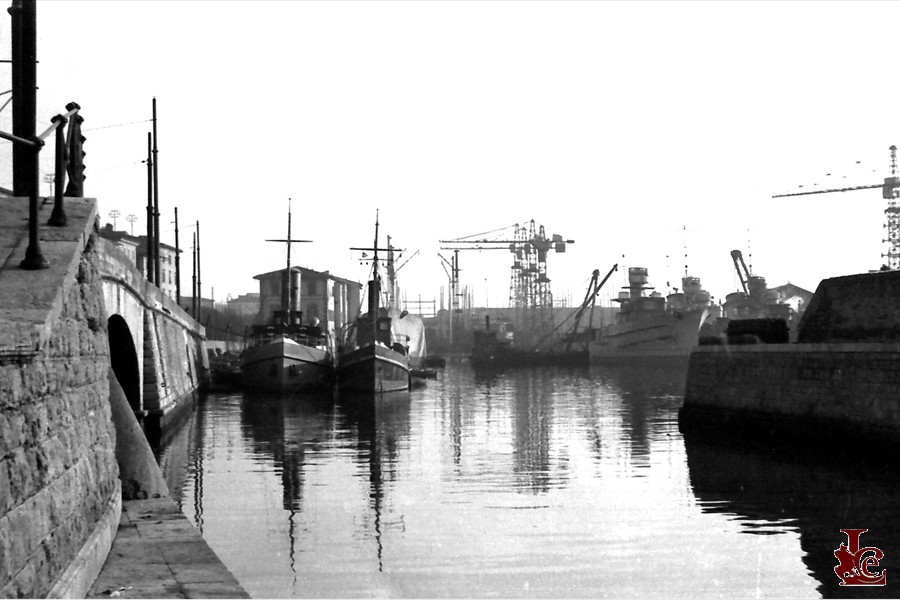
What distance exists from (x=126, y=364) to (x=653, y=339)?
6453 centimetres

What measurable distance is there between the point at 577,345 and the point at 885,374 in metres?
80.7

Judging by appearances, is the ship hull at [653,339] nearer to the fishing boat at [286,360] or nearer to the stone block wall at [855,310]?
the fishing boat at [286,360]

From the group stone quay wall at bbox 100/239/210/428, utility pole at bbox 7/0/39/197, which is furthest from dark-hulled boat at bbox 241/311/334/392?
utility pole at bbox 7/0/39/197

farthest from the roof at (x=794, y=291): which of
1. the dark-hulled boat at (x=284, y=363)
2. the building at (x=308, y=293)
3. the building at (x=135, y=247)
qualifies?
the dark-hulled boat at (x=284, y=363)

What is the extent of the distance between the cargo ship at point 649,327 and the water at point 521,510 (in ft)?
183

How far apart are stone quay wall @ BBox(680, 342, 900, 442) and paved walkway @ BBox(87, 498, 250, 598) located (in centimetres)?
1261

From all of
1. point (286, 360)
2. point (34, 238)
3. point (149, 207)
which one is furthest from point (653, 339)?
point (34, 238)

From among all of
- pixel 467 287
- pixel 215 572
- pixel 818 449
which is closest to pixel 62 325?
pixel 215 572

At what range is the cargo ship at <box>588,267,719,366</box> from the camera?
7819 cm

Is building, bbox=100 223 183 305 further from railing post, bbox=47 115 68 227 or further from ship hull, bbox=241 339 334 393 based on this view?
railing post, bbox=47 115 68 227

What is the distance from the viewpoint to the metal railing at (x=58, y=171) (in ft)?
20.2

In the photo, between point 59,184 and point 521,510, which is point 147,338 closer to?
point 521,510

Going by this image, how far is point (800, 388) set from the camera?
19.8m

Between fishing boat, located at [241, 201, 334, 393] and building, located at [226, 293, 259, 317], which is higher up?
building, located at [226, 293, 259, 317]
